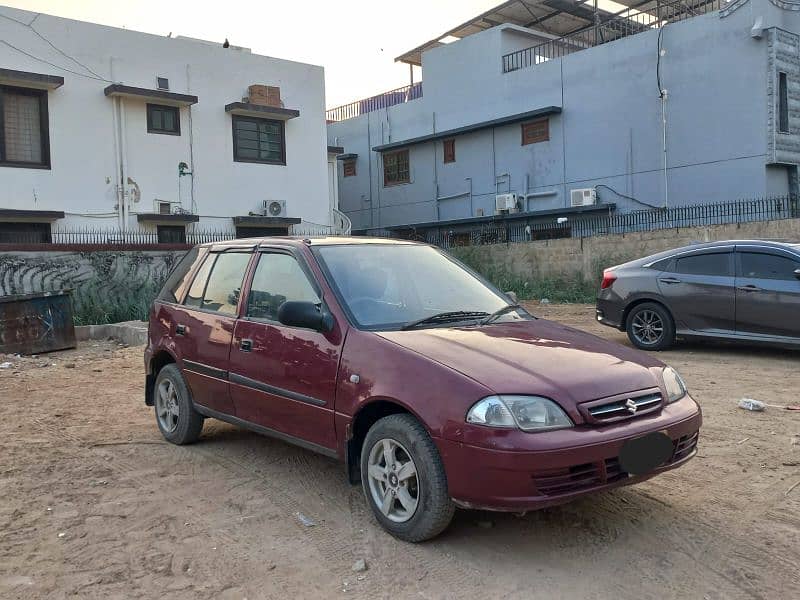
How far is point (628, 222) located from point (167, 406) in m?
15.2

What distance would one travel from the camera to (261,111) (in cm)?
2059

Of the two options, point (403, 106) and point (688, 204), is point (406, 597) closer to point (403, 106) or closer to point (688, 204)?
point (688, 204)

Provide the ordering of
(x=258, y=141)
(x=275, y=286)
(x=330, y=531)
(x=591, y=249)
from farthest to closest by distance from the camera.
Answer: (x=258, y=141), (x=591, y=249), (x=275, y=286), (x=330, y=531)

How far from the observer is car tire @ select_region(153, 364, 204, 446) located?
543 centimetres

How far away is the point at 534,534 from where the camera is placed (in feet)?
12.2

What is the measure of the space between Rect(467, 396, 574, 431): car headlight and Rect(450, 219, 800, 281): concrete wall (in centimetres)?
1290

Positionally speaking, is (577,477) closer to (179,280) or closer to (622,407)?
(622,407)

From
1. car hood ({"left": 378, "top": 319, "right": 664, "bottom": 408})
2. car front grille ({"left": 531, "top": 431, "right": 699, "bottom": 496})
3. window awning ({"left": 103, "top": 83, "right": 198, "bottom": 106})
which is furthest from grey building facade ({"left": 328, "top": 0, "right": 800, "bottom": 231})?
car front grille ({"left": 531, "top": 431, "right": 699, "bottom": 496})

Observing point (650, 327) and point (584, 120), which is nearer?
point (650, 327)

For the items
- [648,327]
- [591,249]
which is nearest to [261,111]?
[591,249]

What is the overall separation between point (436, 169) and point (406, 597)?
2506 centimetres

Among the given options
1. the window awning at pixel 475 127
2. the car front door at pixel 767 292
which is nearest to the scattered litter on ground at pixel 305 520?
the car front door at pixel 767 292

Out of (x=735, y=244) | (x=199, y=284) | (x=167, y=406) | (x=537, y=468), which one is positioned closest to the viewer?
(x=537, y=468)

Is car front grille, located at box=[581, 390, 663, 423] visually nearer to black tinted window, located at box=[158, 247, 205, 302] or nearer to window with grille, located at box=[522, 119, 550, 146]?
black tinted window, located at box=[158, 247, 205, 302]
